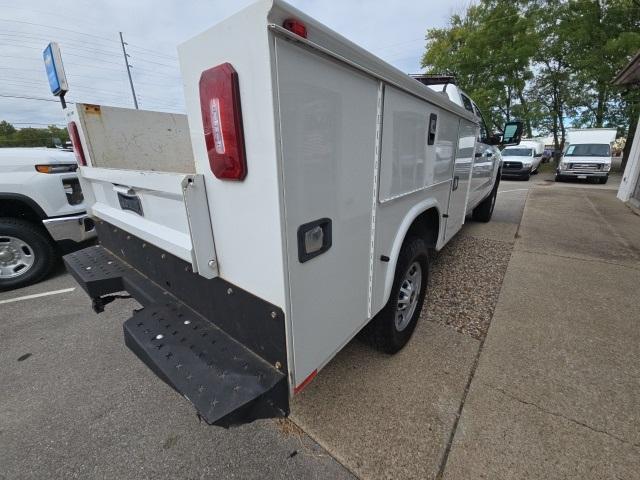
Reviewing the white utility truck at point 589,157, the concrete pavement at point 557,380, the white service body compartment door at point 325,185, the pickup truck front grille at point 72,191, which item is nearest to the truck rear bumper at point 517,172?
the white utility truck at point 589,157

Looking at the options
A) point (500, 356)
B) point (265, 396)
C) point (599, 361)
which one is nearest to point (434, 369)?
point (500, 356)

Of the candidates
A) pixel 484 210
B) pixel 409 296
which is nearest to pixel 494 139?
pixel 484 210

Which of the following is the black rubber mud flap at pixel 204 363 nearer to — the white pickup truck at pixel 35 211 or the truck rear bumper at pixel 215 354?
the truck rear bumper at pixel 215 354

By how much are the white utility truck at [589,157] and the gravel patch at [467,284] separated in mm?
13635

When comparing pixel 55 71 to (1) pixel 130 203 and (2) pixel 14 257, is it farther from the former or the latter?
(2) pixel 14 257

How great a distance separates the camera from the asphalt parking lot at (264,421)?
1.53 metres

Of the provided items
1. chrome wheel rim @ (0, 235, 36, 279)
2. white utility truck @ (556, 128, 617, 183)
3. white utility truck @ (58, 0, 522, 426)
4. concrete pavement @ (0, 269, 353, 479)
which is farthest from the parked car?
chrome wheel rim @ (0, 235, 36, 279)

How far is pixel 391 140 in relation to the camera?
5.17 ft

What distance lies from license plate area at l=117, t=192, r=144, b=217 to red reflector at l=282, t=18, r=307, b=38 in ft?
4.52

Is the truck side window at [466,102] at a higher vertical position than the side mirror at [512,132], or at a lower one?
higher

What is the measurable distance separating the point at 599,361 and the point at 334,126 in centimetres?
268

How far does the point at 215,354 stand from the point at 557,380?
7.47 feet

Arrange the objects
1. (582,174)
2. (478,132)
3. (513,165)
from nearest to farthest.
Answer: (478,132)
(582,174)
(513,165)

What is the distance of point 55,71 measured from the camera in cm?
262
